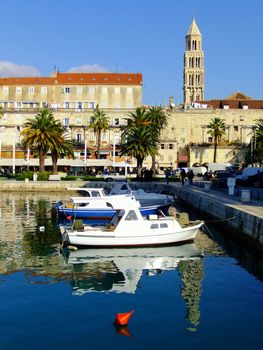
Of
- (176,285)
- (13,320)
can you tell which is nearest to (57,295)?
(13,320)

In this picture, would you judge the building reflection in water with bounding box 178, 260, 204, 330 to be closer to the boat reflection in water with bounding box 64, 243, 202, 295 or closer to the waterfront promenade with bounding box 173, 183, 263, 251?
the boat reflection in water with bounding box 64, 243, 202, 295

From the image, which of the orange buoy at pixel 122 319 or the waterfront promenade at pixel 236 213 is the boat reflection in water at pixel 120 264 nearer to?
the waterfront promenade at pixel 236 213

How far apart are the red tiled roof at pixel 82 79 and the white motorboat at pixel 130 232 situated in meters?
95.4

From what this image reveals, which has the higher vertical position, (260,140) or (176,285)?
(260,140)

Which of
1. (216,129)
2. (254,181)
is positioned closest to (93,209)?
(254,181)

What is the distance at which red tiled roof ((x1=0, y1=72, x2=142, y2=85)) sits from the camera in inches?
5069

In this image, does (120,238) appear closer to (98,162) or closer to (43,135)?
(43,135)

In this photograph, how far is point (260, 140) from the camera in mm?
100500

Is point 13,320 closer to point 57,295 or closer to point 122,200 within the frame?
point 57,295

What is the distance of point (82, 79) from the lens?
12988cm

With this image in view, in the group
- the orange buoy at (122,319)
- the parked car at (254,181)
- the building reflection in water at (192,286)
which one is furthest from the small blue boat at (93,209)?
the parked car at (254,181)

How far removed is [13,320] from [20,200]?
50.3 metres

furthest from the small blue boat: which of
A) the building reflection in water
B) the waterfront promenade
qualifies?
the building reflection in water

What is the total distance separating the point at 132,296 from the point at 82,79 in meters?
109
